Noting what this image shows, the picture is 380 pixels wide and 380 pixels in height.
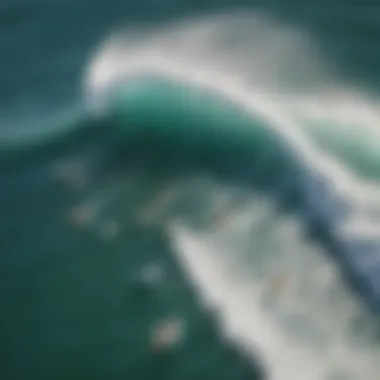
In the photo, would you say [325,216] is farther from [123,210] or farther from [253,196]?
[123,210]

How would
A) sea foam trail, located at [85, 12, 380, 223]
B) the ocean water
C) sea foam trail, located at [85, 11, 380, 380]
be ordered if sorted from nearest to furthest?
1. sea foam trail, located at [85, 11, 380, 380]
2. the ocean water
3. sea foam trail, located at [85, 12, 380, 223]

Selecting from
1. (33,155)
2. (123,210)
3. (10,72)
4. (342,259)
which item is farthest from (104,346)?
(10,72)

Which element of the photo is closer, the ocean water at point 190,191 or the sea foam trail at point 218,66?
the ocean water at point 190,191

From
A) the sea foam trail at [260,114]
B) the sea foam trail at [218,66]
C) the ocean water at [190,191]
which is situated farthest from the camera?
the sea foam trail at [218,66]

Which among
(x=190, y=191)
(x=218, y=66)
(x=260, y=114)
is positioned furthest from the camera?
(x=218, y=66)

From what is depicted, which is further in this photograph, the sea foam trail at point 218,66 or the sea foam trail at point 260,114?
the sea foam trail at point 218,66

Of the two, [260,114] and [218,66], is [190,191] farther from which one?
[218,66]

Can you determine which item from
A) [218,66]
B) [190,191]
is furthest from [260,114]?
[190,191]

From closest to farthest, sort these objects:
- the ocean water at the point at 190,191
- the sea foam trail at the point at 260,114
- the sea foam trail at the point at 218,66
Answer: the sea foam trail at the point at 260,114
the ocean water at the point at 190,191
the sea foam trail at the point at 218,66
